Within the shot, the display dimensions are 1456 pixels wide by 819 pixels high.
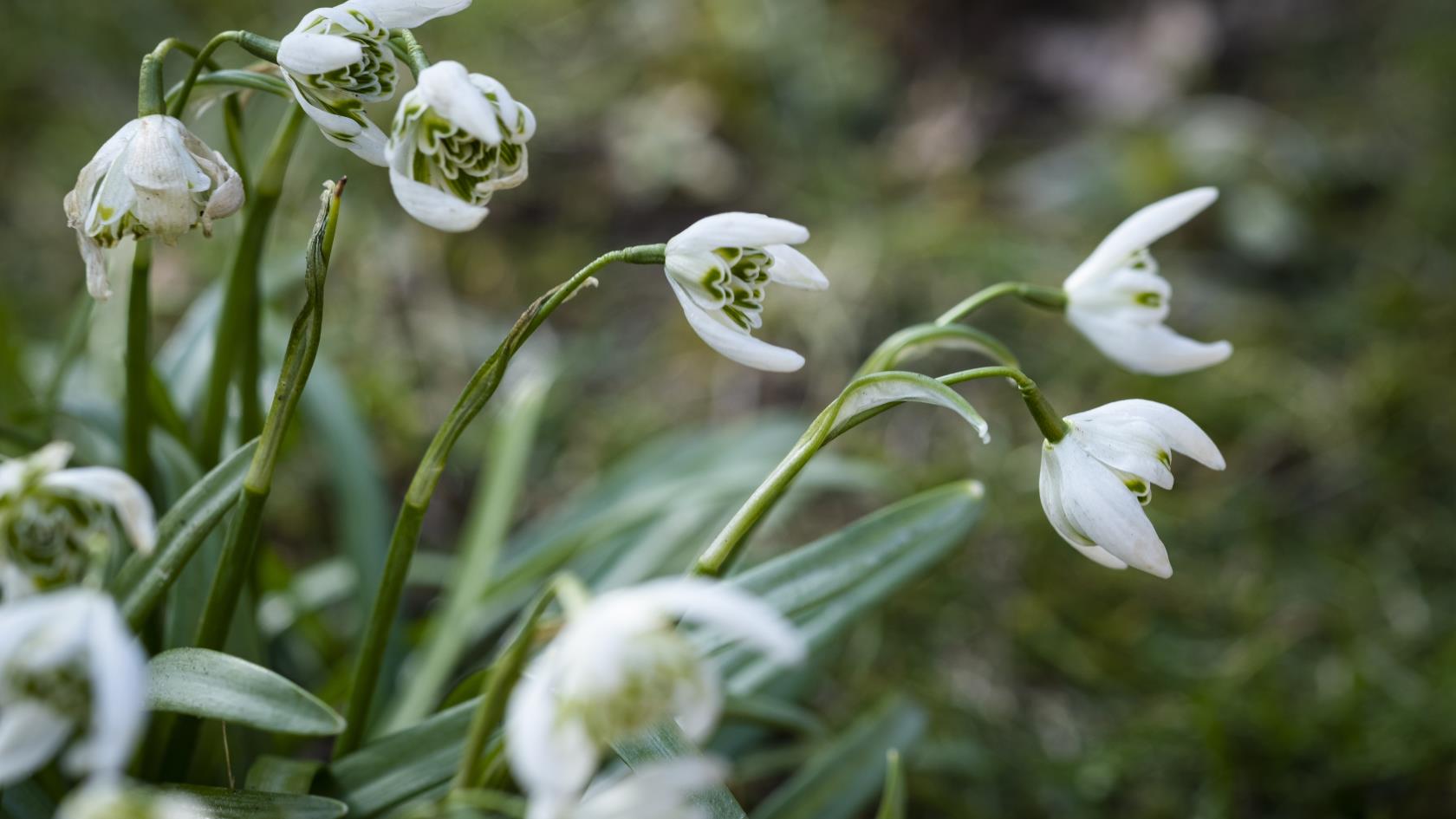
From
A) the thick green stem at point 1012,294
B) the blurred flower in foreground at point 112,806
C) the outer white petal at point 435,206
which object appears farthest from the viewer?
the thick green stem at point 1012,294

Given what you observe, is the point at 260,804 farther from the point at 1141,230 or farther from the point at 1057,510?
the point at 1141,230

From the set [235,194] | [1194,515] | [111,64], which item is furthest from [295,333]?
[111,64]

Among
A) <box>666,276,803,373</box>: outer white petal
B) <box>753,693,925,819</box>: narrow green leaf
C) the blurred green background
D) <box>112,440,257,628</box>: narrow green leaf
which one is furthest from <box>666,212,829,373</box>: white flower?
the blurred green background

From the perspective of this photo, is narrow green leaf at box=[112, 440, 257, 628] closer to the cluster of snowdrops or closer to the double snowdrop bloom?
the cluster of snowdrops

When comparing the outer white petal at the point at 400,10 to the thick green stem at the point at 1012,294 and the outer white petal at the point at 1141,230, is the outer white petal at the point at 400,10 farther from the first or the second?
the outer white petal at the point at 1141,230

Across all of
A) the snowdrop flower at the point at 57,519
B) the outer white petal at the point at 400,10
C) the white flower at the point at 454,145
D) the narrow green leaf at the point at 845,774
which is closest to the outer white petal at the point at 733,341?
the white flower at the point at 454,145

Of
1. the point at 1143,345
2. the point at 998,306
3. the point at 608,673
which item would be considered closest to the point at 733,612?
the point at 608,673
